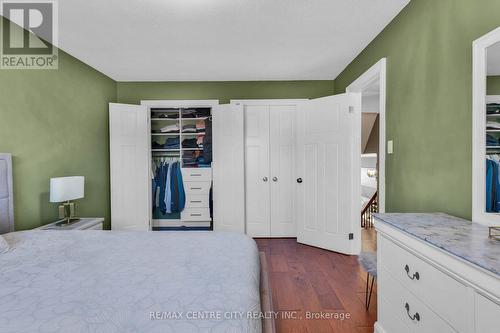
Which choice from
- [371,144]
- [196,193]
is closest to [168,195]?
[196,193]

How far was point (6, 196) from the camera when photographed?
6.61 ft

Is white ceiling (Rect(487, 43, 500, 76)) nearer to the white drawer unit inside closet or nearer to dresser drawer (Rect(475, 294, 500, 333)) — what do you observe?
dresser drawer (Rect(475, 294, 500, 333))

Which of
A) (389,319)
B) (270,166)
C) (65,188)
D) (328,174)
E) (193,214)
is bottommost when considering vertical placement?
(389,319)

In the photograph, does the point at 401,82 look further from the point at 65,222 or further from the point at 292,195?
the point at 65,222

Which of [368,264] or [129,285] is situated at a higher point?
[129,285]

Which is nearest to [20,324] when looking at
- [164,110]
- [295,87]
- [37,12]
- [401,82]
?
[37,12]

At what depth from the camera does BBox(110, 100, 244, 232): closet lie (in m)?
3.37

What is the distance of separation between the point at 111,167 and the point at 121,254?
2336mm

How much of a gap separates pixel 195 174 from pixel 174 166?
1.18ft

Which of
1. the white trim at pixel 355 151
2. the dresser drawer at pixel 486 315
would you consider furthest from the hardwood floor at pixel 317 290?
the dresser drawer at pixel 486 315

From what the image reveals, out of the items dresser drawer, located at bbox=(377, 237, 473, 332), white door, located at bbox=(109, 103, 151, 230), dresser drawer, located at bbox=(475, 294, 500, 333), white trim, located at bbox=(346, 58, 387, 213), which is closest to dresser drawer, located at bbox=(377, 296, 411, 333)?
dresser drawer, located at bbox=(377, 237, 473, 332)

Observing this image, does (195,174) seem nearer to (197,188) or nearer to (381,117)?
(197,188)

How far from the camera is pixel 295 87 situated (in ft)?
12.0

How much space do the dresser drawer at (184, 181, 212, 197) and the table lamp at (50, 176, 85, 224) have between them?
1.43 meters
